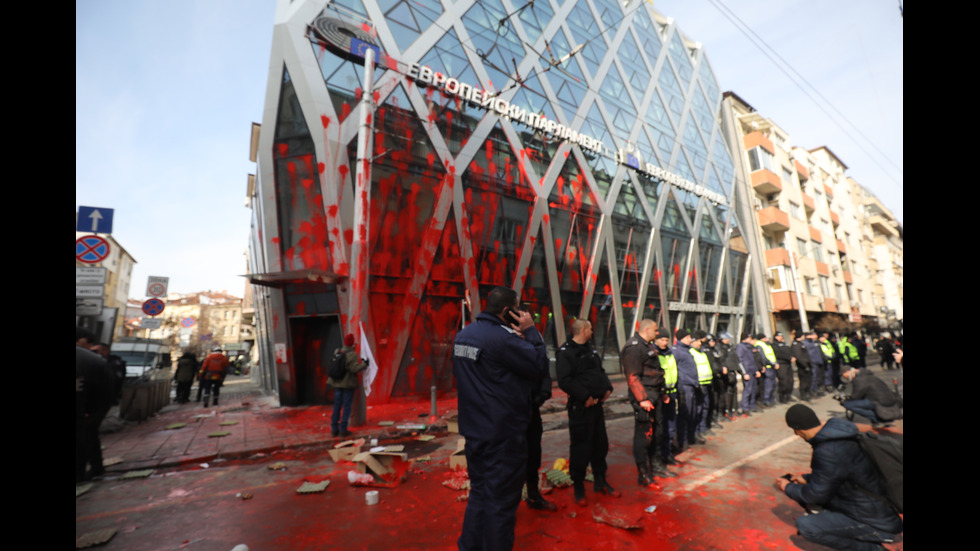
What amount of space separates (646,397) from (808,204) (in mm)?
37500

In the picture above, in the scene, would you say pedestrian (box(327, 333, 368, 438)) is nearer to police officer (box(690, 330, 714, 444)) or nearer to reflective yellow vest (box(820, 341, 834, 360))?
police officer (box(690, 330, 714, 444))

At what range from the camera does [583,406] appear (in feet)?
14.3

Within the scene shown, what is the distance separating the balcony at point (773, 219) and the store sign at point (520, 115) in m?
9.53

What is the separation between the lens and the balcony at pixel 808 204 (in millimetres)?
32284

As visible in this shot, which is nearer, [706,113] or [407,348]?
[407,348]

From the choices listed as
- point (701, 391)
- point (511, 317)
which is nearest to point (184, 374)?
point (511, 317)

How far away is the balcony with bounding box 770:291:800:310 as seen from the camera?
90.5 feet

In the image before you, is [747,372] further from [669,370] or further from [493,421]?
[493,421]

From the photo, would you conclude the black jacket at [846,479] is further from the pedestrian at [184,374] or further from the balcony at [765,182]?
the balcony at [765,182]

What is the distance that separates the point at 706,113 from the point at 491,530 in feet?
108
